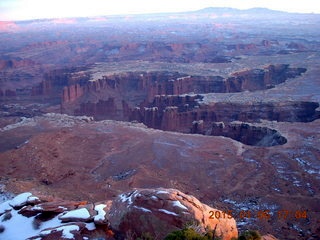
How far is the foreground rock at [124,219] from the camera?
452 inches

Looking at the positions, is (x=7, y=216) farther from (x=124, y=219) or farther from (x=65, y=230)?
(x=124, y=219)

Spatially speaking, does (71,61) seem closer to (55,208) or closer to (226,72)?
(226,72)

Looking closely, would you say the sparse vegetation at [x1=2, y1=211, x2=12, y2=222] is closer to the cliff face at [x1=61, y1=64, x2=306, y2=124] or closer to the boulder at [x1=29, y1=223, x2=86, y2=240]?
the boulder at [x1=29, y1=223, x2=86, y2=240]

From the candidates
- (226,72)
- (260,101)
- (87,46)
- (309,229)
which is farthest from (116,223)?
(87,46)

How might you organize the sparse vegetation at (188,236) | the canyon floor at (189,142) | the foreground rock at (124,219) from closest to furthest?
the sparse vegetation at (188,236)
the foreground rock at (124,219)
the canyon floor at (189,142)

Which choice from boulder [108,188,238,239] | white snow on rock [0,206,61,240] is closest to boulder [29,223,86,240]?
white snow on rock [0,206,61,240]

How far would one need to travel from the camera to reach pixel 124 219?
1191 centimetres

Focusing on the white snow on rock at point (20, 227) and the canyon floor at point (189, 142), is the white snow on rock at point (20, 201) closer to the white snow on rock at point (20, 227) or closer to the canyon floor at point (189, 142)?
the white snow on rock at point (20, 227)

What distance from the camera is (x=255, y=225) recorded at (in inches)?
695

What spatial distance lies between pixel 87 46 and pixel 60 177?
331 ft

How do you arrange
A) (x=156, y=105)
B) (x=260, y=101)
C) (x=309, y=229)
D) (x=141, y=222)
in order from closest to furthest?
(x=141, y=222) < (x=309, y=229) < (x=260, y=101) < (x=156, y=105)

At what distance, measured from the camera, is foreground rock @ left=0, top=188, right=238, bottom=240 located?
11477mm
